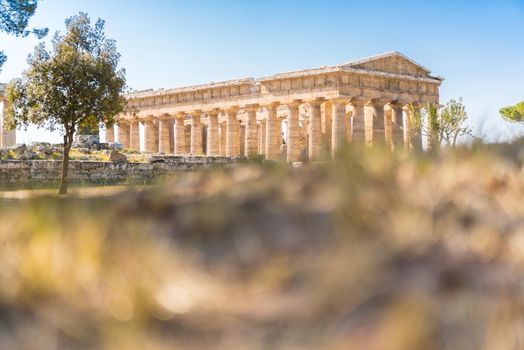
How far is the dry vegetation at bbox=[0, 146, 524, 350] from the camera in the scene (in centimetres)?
233

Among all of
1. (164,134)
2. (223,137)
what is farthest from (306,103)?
(223,137)

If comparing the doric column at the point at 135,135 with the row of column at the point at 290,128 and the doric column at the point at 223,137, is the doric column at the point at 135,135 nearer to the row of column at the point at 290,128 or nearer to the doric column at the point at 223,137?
the row of column at the point at 290,128

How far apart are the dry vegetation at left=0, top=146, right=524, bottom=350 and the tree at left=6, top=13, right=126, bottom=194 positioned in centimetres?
1911

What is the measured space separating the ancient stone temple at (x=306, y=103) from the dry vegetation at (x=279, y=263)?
30720mm

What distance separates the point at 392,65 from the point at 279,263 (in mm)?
40988

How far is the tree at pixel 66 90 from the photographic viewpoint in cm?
2259

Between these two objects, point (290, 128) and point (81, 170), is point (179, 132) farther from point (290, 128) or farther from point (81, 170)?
point (81, 170)

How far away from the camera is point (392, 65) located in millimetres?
42000

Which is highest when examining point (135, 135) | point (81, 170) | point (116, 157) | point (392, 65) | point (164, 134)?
point (392, 65)

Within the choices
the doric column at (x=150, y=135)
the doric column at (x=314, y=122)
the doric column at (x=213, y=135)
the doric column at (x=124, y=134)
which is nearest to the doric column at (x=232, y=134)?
the doric column at (x=213, y=135)

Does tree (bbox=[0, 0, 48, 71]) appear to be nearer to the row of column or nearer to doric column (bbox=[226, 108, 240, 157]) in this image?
the row of column

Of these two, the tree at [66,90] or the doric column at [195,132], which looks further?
the doric column at [195,132]

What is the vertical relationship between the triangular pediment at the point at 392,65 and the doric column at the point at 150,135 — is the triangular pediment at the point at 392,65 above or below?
above

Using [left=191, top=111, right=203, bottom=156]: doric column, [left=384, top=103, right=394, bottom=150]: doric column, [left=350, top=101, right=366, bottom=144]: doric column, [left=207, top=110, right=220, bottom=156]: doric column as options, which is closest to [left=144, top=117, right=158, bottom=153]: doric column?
[left=191, top=111, right=203, bottom=156]: doric column
